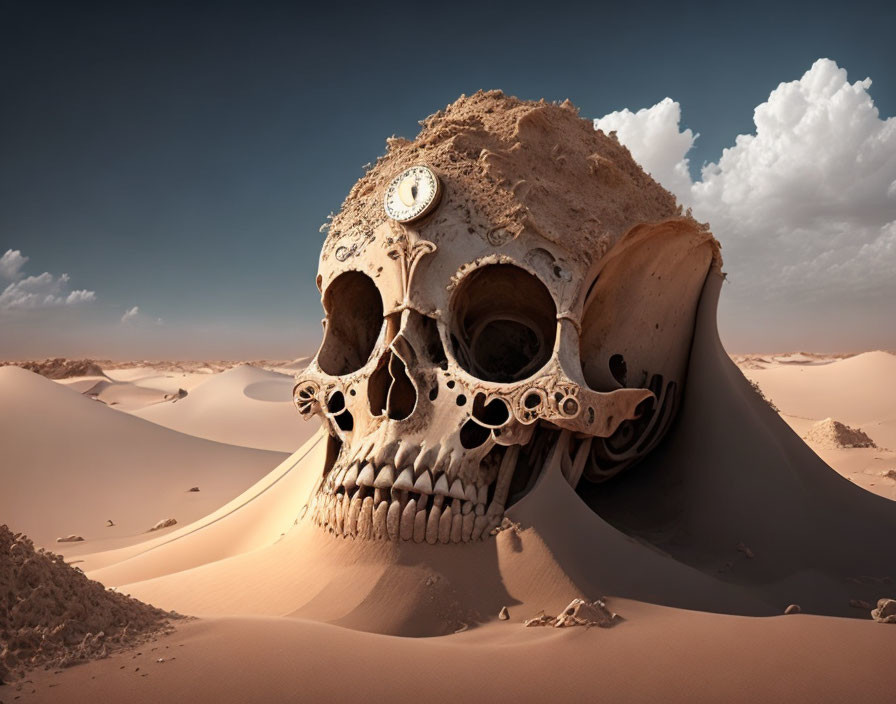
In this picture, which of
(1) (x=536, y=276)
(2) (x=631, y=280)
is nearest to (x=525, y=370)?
(1) (x=536, y=276)

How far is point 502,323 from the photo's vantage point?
4.35 m

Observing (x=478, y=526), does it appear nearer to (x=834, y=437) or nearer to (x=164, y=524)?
(x=164, y=524)

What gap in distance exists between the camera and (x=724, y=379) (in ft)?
15.4

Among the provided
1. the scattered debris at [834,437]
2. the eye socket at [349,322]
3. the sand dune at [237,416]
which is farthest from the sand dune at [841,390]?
the eye socket at [349,322]

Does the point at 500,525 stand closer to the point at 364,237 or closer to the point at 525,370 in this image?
the point at 525,370

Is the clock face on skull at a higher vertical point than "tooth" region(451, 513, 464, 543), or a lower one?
higher

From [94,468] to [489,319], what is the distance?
23.4 ft

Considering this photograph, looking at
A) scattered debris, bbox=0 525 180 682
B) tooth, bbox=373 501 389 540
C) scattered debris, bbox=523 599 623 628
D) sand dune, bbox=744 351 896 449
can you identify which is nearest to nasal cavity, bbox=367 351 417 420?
tooth, bbox=373 501 389 540

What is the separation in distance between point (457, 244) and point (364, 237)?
0.72 meters

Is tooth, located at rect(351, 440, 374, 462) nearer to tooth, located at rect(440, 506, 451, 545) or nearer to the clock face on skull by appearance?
tooth, located at rect(440, 506, 451, 545)

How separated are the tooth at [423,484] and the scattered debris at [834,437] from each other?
9452mm

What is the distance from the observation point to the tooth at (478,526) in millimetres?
3109

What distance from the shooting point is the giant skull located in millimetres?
3281

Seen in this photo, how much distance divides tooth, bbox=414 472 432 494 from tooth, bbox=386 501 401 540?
5.4 inches
